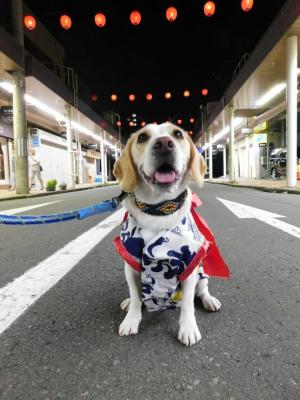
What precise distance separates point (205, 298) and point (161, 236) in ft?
1.88

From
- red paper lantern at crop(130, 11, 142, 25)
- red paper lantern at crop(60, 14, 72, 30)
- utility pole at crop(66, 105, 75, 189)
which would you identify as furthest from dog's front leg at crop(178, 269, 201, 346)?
utility pole at crop(66, 105, 75, 189)

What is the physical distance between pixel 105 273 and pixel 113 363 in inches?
47.8

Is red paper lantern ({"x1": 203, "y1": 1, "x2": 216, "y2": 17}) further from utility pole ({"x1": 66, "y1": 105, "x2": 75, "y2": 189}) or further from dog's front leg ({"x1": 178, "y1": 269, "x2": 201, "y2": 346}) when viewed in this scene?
utility pole ({"x1": 66, "y1": 105, "x2": 75, "y2": 189})

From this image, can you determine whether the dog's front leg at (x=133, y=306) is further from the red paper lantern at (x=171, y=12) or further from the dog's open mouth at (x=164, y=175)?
the red paper lantern at (x=171, y=12)

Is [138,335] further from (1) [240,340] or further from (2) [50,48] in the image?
(2) [50,48]

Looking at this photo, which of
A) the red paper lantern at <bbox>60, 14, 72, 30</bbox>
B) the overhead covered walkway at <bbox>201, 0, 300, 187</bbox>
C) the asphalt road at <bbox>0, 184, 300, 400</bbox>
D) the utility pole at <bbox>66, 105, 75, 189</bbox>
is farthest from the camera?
the utility pole at <bbox>66, 105, 75, 189</bbox>

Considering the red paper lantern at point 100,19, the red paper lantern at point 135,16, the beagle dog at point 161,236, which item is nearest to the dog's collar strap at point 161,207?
the beagle dog at point 161,236

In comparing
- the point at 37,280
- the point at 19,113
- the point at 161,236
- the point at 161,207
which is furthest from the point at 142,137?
the point at 19,113

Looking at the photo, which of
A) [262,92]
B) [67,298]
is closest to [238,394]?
[67,298]

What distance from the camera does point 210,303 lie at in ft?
5.81

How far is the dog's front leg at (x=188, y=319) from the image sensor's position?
4.68 ft

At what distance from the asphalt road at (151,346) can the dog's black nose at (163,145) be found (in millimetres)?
984

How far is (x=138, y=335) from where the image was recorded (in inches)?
58.9

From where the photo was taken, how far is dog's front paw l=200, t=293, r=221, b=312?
1758 mm
